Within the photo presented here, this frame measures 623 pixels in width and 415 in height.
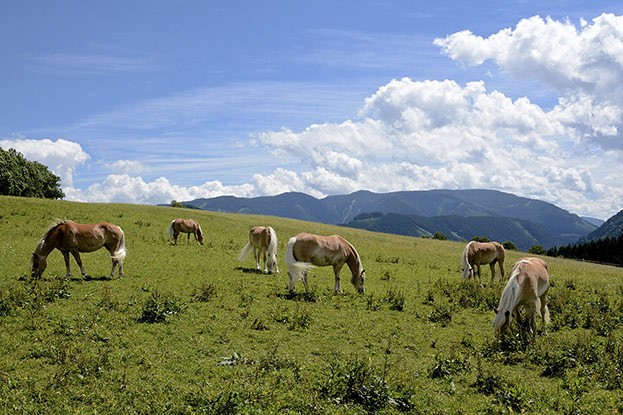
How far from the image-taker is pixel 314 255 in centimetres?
1862

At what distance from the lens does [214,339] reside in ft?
40.0

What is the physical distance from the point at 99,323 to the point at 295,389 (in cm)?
672

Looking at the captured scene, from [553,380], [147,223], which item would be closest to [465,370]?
[553,380]

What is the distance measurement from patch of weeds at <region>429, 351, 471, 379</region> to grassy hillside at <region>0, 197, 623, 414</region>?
3 cm

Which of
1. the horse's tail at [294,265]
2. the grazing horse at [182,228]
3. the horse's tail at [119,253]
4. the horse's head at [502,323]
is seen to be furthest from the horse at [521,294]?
the grazing horse at [182,228]

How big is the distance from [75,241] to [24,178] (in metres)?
66.2

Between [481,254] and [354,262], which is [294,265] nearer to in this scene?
[354,262]

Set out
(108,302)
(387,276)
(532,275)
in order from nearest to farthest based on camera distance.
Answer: (532,275) < (108,302) < (387,276)

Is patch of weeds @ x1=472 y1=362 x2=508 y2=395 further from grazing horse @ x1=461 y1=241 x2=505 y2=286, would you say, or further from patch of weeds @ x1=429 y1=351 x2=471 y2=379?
grazing horse @ x1=461 y1=241 x2=505 y2=286

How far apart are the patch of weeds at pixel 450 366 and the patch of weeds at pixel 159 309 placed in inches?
Result: 318

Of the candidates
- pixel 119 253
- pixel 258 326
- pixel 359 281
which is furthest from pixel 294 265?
pixel 119 253

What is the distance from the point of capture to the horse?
12.6 metres

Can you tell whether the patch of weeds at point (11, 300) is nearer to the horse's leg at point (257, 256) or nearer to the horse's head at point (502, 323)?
the horse's leg at point (257, 256)

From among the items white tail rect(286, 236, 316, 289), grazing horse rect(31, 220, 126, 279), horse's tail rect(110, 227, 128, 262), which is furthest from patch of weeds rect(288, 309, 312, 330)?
grazing horse rect(31, 220, 126, 279)
